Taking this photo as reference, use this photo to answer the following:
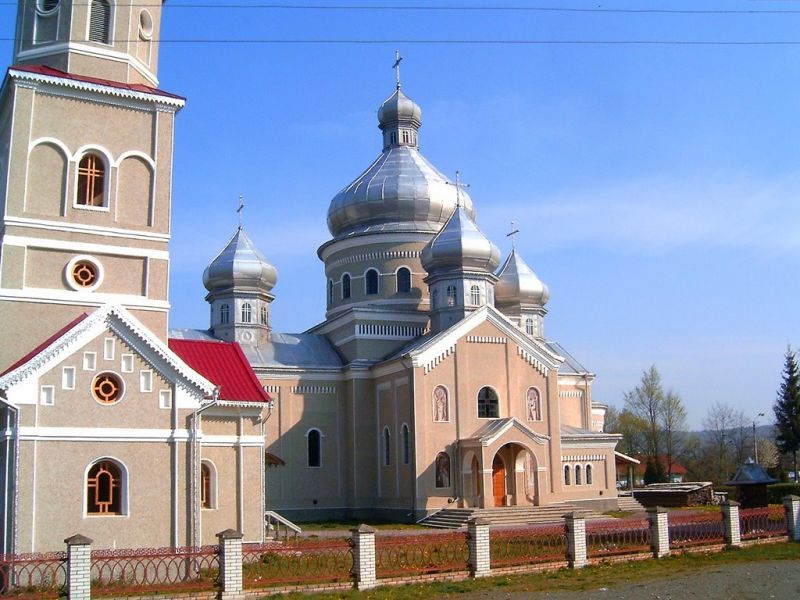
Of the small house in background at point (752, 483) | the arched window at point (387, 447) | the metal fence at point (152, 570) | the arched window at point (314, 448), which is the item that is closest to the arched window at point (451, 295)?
the arched window at point (387, 447)

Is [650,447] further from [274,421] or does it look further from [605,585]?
[605,585]

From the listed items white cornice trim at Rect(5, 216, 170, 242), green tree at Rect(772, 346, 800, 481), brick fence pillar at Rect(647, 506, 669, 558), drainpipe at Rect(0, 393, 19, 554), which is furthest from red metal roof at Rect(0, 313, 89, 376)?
green tree at Rect(772, 346, 800, 481)

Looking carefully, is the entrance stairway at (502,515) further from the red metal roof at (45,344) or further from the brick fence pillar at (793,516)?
the red metal roof at (45,344)

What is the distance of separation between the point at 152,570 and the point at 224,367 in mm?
6556

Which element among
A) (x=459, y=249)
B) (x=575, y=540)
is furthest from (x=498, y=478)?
(x=575, y=540)

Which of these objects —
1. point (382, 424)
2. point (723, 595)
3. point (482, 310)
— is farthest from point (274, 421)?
point (723, 595)

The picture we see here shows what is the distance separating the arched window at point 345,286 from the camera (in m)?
35.8

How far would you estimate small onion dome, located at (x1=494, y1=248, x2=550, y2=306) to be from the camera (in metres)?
37.8

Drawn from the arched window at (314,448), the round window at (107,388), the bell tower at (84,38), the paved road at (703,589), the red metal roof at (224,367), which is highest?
the bell tower at (84,38)

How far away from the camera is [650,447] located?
5734 cm

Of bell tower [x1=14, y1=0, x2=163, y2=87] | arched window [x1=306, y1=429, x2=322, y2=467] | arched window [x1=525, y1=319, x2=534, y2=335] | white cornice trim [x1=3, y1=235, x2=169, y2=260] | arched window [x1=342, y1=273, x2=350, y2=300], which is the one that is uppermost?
bell tower [x1=14, y1=0, x2=163, y2=87]

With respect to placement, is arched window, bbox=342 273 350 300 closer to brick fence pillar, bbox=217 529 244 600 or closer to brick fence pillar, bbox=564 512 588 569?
brick fence pillar, bbox=564 512 588 569

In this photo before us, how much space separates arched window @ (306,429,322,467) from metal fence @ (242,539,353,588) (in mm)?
15310

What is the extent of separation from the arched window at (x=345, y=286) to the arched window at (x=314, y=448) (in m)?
6.17
